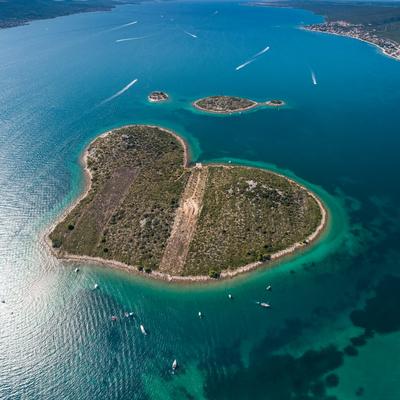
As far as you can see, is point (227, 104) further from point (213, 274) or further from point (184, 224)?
point (213, 274)

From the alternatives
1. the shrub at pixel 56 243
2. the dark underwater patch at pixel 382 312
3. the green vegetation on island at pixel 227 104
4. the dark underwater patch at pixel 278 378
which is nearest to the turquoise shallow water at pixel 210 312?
the dark underwater patch at pixel 278 378

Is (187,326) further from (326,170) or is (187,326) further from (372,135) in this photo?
(372,135)

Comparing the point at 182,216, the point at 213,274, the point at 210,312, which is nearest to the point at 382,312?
the point at 210,312

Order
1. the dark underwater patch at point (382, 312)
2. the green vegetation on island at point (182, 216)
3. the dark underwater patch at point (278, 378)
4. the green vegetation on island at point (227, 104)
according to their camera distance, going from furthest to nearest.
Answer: the green vegetation on island at point (227, 104), the green vegetation on island at point (182, 216), the dark underwater patch at point (382, 312), the dark underwater patch at point (278, 378)

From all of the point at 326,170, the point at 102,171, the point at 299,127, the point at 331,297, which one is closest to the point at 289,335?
the point at 331,297

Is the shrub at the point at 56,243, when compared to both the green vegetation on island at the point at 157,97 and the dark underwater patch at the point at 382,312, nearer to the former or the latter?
the dark underwater patch at the point at 382,312

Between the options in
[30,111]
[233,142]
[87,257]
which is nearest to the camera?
[87,257]
